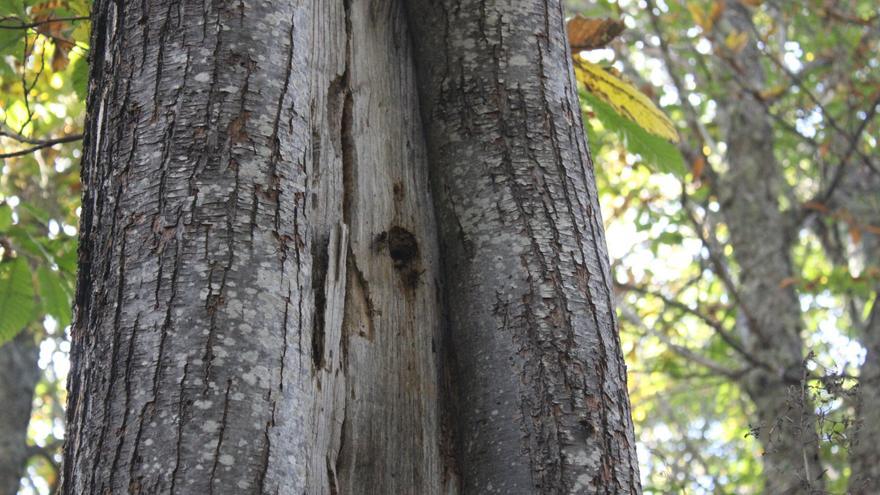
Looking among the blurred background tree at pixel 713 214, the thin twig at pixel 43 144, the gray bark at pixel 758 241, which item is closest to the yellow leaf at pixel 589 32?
the blurred background tree at pixel 713 214

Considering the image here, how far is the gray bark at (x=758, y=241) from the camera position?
18.2 feet

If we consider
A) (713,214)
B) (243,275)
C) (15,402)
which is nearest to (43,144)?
(243,275)

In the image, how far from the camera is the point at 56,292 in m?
3.08

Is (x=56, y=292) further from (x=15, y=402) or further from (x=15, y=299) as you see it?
(x=15, y=402)

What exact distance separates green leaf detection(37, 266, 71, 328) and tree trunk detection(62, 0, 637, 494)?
60.0 inches

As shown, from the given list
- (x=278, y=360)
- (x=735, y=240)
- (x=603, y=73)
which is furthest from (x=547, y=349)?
(x=735, y=240)

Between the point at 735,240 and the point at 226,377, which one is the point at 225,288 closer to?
the point at 226,377

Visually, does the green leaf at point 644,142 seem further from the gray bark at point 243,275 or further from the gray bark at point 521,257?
the gray bark at point 243,275

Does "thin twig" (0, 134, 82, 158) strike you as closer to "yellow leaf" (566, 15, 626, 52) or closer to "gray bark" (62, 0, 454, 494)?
"gray bark" (62, 0, 454, 494)

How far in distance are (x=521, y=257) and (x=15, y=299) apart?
75.9 inches

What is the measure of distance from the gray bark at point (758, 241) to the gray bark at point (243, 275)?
12.3ft

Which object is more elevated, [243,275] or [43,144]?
[43,144]

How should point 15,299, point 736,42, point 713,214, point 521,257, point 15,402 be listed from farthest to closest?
point 713,214 < point 736,42 < point 15,402 < point 15,299 < point 521,257

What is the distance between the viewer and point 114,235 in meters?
1.54
